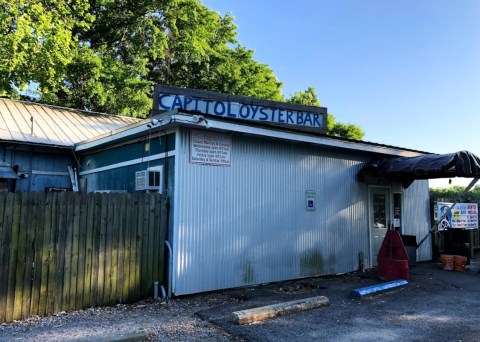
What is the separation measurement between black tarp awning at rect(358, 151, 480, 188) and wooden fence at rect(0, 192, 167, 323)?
5.70 m

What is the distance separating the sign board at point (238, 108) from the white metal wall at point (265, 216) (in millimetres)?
711

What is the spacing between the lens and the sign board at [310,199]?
901cm

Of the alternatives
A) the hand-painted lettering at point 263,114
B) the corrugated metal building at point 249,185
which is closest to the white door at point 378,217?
the corrugated metal building at point 249,185

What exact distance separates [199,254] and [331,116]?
103 ft

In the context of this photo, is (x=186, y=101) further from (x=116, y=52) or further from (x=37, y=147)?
(x=116, y=52)

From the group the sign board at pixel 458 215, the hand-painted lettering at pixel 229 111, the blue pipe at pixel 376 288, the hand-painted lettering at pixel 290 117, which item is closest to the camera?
the blue pipe at pixel 376 288

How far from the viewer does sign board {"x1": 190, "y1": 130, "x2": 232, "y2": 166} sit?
7.23 meters

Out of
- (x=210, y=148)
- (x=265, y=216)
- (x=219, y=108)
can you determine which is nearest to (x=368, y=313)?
(x=265, y=216)

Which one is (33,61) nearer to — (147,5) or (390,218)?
(147,5)

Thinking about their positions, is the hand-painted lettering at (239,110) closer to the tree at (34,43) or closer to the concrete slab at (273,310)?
the concrete slab at (273,310)

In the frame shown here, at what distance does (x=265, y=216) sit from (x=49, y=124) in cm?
815

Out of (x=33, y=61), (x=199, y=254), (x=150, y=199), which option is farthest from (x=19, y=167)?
(x=33, y=61)

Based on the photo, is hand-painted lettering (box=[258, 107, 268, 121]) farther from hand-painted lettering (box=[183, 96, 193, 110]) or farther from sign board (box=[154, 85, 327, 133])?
hand-painted lettering (box=[183, 96, 193, 110])

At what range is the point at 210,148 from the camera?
743cm
